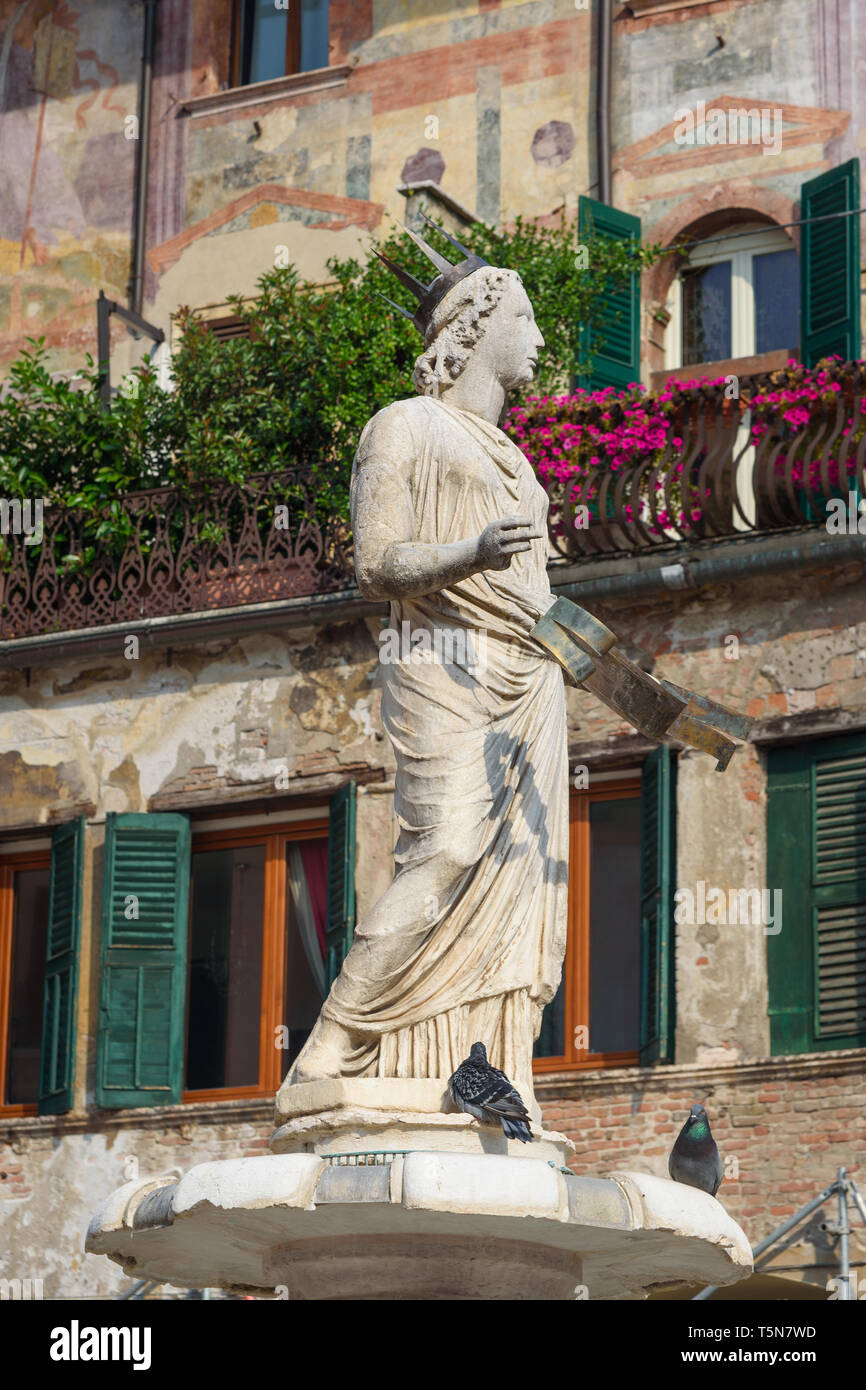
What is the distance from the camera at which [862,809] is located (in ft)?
52.6

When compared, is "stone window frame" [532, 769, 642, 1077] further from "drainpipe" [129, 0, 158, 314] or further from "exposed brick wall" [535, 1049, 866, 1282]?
"drainpipe" [129, 0, 158, 314]

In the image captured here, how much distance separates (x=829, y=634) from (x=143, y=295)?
7087 millimetres

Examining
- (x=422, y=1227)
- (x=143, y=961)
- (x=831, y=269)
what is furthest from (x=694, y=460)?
(x=422, y=1227)

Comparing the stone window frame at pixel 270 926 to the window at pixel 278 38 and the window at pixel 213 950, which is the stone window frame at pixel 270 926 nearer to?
the window at pixel 213 950

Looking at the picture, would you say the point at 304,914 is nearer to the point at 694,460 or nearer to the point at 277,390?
the point at 277,390

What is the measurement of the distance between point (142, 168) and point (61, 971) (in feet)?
22.8

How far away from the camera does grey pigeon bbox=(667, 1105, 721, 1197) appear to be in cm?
1295

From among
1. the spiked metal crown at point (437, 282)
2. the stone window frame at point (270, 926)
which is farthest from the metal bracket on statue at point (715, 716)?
the stone window frame at point (270, 926)

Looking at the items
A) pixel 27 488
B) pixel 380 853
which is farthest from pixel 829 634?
pixel 27 488

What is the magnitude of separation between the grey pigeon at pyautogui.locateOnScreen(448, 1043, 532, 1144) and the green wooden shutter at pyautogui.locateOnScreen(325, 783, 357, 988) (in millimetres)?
9314

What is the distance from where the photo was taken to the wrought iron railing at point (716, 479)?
16516mm

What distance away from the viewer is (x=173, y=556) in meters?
18.5

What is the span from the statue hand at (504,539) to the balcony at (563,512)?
9017 mm

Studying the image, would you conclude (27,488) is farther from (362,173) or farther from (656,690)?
(656,690)
